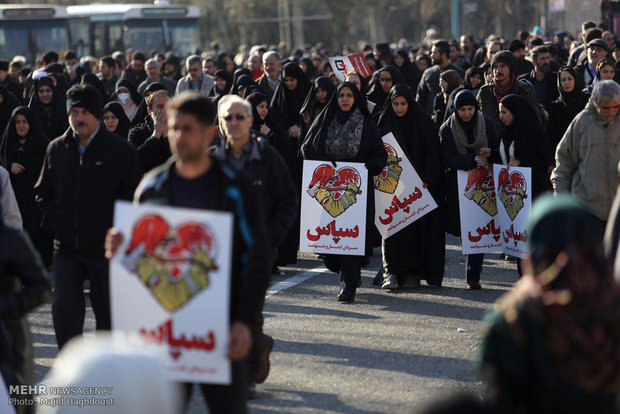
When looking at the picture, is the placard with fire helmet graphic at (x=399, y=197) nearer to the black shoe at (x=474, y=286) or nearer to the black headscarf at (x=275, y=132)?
the black shoe at (x=474, y=286)

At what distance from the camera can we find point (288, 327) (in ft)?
28.1

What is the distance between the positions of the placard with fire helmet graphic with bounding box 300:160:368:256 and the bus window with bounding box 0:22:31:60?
1973 cm

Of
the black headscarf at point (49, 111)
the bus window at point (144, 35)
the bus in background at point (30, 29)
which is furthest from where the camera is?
the bus window at point (144, 35)

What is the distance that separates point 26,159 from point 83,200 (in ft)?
14.0

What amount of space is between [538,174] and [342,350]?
2.86 m

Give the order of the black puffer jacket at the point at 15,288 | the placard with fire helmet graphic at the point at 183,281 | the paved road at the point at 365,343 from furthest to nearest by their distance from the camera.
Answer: the paved road at the point at 365,343, the black puffer jacket at the point at 15,288, the placard with fire helmet graphic at the point at 183,281

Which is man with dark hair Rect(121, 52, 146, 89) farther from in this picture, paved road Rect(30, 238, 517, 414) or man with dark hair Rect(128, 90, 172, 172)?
man with dark hair Rect(128, 90, 172, 172)

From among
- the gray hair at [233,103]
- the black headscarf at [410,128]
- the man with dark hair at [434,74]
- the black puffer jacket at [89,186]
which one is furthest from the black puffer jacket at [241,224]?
the man with dark hair at [434,74]

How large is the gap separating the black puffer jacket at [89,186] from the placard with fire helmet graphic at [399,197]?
383 cm

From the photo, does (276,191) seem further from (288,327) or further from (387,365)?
(288,327)

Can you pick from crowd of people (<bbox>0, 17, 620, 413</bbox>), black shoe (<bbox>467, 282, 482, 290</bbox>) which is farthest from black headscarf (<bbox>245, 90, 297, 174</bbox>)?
black shoe (<bbox>467, 282, 482, 290</bbox>)

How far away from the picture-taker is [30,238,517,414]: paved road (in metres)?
6.69

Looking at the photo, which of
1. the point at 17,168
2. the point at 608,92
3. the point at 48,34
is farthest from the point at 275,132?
the point at 48,34

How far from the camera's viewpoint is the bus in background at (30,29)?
27.8 metres
